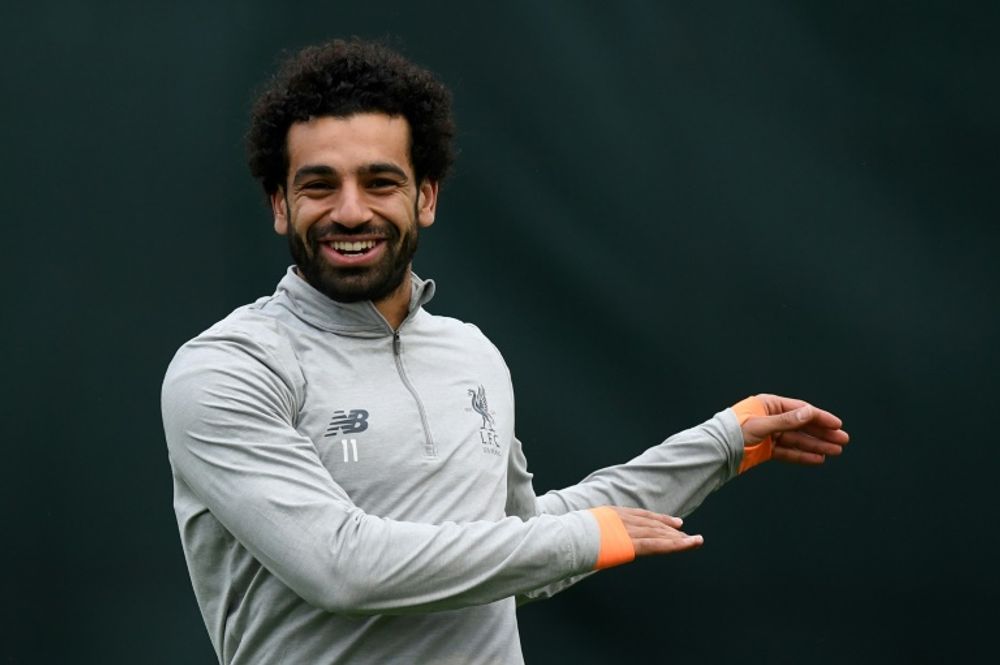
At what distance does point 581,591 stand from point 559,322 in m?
0.52

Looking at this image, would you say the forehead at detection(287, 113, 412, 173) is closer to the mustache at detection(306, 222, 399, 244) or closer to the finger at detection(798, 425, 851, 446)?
the mustache at detection(306, 222, 399, 244)

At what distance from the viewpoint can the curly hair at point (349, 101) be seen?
7.41 feet

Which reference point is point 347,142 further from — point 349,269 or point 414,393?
point 414,393

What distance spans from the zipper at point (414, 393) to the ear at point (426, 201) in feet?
0.67

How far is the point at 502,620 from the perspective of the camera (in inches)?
86.6

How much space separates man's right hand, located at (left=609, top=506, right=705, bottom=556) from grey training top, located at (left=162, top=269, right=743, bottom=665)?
0.19 feet

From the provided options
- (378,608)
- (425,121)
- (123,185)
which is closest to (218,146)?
(123,185)

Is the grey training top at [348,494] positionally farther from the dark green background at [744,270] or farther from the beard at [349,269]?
the dark green background at [744,270]

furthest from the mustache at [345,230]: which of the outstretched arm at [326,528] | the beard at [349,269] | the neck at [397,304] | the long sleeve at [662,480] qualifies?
the long sleeve at [662,480]

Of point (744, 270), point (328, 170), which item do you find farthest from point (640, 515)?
point (744, 270)

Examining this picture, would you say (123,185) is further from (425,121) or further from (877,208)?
(877,208)

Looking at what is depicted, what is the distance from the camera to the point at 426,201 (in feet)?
7.82

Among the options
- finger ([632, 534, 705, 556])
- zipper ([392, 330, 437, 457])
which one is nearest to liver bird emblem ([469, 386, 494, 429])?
zipper ([392, 330, 437, 457])

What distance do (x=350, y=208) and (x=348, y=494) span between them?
0.41m
